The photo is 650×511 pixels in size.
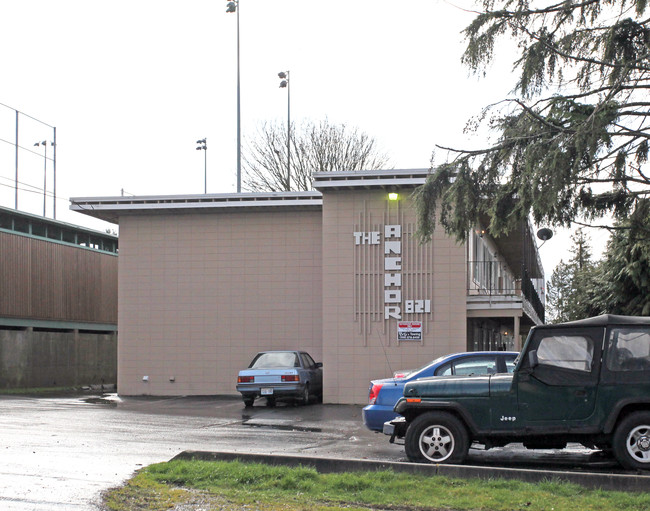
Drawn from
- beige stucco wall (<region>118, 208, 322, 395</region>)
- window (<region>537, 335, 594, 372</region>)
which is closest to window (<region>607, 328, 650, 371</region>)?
window (<region>537, 335, 594, 372</region>)

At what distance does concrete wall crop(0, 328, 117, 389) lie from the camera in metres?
32.5

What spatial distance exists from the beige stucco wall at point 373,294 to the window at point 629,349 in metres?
11.9

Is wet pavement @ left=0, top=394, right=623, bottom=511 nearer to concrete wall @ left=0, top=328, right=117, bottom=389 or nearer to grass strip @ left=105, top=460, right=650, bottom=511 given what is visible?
grass strip @ left=105, top=460, right=650, bottom=511

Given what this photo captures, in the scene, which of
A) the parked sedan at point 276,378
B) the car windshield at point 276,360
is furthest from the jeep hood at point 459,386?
the car windshield at point 276,360

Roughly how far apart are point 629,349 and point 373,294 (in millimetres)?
12632

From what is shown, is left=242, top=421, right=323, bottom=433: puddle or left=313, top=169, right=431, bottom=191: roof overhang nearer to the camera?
left=242, top=421, right=323, bottom=433: puddle

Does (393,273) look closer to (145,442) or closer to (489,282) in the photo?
(489,282)

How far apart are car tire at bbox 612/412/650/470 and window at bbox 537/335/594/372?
31.4 inches

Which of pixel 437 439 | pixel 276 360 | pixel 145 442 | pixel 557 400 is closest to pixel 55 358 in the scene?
pixel 276 360

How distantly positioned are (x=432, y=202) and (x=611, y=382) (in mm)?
4651

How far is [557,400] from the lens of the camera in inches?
409

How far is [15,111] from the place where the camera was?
39188mm

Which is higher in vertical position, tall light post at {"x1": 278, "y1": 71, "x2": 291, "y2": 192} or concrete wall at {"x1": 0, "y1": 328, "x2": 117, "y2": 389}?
tall light post at {"x1": 278, "y1": 71, "x2": 291, "y2": 192}

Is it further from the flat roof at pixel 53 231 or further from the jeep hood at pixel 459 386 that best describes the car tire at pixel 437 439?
the flat roof at pixel 53 231
